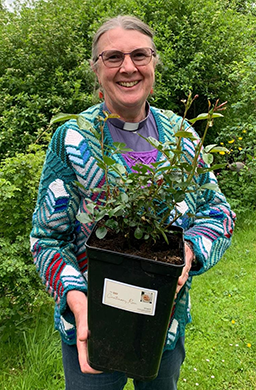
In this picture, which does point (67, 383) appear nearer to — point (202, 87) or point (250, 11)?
point (202, 87)

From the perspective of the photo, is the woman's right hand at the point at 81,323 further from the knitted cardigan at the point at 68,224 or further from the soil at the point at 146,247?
the soil at the point at 146,247

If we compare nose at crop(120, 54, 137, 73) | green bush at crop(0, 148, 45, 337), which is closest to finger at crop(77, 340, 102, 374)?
nose at crop(120, 54, 137, 73)

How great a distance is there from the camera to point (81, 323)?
1.10 meters

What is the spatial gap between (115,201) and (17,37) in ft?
15.2

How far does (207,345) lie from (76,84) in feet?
10.3

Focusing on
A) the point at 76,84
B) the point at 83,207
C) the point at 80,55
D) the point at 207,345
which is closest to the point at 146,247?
the point at 83,207

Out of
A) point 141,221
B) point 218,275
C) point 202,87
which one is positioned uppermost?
point 202,87

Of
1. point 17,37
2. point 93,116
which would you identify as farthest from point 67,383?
point 17,37

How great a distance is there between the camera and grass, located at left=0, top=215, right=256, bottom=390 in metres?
2.46

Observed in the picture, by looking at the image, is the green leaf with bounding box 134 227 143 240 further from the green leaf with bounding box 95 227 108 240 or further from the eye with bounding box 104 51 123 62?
the eye with bounding box 104 51 123 62

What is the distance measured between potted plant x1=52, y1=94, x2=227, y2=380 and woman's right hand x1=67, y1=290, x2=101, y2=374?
5 cm

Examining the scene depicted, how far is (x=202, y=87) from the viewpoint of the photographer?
5.38 m

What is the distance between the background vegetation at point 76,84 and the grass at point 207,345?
2 cm

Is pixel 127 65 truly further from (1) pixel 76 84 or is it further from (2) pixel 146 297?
(1) pixel 76 84
